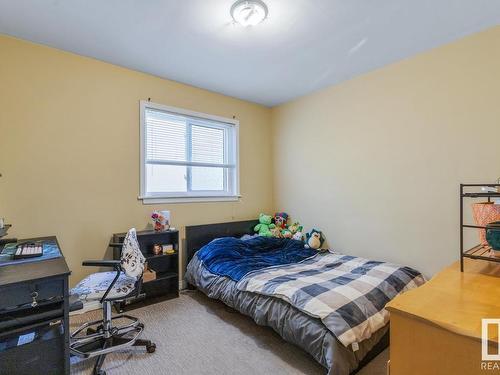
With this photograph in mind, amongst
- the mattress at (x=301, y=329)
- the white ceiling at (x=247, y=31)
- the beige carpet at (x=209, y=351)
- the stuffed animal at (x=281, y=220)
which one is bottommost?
the beige carpet at (x=209, y=351)

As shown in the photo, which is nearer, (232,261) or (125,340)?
(125,340)

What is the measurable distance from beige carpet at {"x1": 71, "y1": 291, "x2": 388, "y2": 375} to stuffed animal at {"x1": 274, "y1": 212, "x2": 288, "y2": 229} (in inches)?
62.4

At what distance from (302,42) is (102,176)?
7.90 ft

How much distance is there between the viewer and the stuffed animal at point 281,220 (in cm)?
389

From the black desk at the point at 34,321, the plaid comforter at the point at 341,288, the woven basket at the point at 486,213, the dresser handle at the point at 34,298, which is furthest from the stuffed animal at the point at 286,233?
the dresser handle at the point at 34,298

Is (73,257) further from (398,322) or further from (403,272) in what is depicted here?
(403,272)

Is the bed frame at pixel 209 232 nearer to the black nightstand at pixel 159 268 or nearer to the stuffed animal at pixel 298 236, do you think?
the black nightstand at pixel 159 268

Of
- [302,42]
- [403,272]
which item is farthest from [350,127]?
[403,272]

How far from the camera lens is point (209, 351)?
6.51 feet

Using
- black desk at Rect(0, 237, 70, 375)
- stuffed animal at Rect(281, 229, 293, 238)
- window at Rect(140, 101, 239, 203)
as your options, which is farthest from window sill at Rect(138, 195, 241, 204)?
black desk at Rect(0, 237, 70, 375)

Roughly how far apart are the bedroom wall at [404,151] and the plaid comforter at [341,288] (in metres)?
0.43

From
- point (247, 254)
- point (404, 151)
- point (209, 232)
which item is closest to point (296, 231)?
point (247, 254)

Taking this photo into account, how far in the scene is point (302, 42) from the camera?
7.91ft

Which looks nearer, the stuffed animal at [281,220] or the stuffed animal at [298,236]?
the stuffed animal at [298,236]
